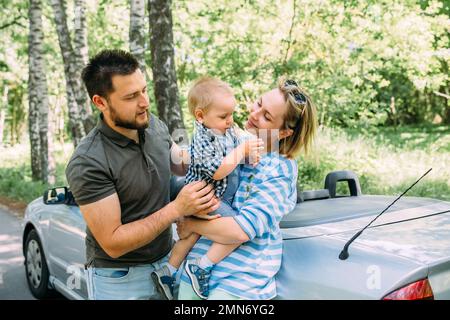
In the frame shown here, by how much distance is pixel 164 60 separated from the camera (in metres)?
7.23

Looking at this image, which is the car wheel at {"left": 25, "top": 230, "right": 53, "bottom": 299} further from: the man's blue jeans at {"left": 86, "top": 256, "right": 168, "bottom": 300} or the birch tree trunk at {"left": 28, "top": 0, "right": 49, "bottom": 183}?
the birch tree trunk at {"left": 28, "top": 0, "right": 49, "bottom": 183}

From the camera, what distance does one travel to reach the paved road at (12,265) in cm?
571

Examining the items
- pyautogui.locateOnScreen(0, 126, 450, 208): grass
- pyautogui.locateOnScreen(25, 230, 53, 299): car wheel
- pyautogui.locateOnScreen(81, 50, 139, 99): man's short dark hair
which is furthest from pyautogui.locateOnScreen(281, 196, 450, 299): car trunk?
pyautogui.locateOnScreen(0, 126, 450, 208): grass

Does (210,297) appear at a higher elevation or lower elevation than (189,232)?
lower

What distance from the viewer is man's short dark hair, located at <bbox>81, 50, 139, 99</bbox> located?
2.76 m

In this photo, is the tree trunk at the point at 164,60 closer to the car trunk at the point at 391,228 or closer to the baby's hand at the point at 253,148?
the car trunk at the point at 391,228

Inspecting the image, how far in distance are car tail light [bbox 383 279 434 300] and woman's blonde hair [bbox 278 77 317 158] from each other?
853 millimetres

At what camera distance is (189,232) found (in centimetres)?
277

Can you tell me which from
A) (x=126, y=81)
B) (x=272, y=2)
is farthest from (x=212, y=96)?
(x=272, y=2)

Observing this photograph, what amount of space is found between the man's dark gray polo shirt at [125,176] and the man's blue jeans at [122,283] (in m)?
0.04

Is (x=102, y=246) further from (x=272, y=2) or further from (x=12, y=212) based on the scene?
(x=272, y=2)

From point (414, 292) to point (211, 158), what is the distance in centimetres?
115

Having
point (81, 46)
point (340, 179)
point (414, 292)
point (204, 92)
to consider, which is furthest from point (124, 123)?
point (81, 46)
